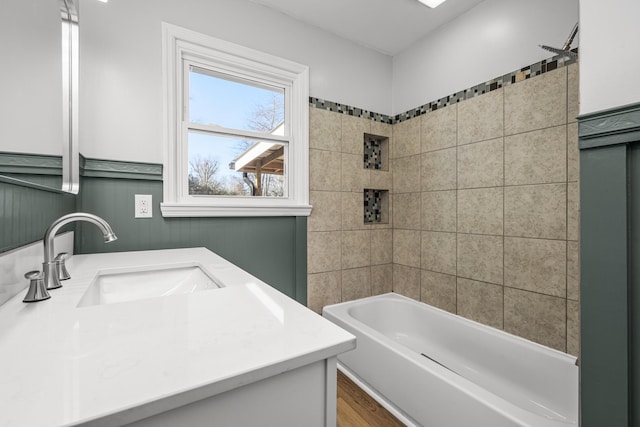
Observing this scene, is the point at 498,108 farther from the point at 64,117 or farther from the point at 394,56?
the point at 64,117

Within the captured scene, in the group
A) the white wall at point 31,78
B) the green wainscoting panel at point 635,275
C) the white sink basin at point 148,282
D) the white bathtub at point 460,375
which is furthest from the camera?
the white bathtub at point 460,375

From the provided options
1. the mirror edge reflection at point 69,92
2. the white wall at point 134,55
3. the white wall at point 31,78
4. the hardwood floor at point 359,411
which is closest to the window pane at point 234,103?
the white wall at point 134,55

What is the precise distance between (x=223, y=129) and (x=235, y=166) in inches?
9.8

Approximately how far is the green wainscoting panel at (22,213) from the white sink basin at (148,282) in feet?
0.77

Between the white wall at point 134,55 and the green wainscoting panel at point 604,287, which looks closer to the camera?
the green wainscoting panel at point 604,287

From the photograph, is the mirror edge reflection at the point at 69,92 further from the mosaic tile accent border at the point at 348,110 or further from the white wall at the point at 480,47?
the white wall at the point at 480,47

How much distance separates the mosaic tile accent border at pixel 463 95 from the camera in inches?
63.2

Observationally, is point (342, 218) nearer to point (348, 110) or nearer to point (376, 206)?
point (376, 206)

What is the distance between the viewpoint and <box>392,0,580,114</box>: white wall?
1634 millimetres

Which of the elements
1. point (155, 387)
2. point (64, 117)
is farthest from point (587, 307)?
point (64, 117)

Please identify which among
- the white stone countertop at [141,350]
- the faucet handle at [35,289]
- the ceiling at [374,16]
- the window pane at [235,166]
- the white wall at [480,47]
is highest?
the ceiling at [374,16]

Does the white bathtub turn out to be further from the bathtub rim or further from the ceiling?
the ceiling

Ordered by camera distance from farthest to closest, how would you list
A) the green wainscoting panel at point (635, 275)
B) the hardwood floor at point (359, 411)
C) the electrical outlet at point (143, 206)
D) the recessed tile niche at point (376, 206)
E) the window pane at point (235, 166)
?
the recessed tile niche at point (376, 206) → the window pane at point (235, 166) → the electrical outlet at point (143, 206) → the hardwood floor at point (359, 411) → the green wainscoting panel at point (635, 275)

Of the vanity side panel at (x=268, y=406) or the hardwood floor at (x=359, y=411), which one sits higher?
the vanity side panel at (x=268, y=406)
